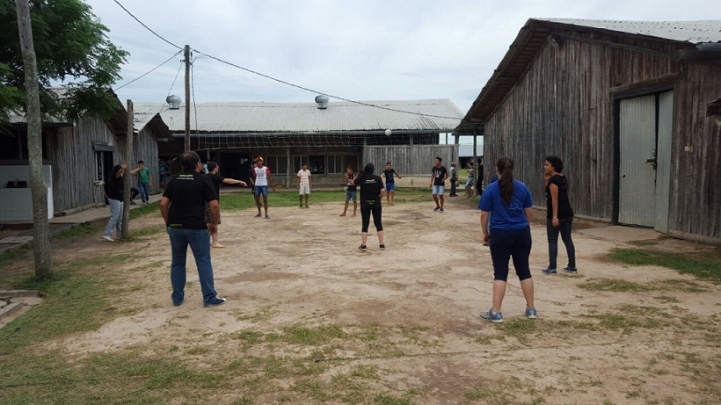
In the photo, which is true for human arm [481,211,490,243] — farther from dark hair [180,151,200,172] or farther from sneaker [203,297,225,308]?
dark hair [180,151,200,172]

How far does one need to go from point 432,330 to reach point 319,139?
25.3m

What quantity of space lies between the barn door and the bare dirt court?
8.95 feet

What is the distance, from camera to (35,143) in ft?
23.9

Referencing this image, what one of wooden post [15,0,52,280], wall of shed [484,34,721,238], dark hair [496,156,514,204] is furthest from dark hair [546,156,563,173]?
wooden post [15,0,52,280]

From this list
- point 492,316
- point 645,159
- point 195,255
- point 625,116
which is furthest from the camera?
point 625,116

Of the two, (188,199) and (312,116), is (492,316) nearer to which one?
(188,199)

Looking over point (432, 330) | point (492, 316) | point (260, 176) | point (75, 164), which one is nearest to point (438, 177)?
point (260, 176)

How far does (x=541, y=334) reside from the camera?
4.77 m

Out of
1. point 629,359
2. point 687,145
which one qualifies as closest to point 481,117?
point 687,145

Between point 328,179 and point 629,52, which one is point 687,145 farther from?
point 328,179

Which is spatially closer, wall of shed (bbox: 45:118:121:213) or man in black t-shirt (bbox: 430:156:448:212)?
man in black t-shirt (bbox: 430:156:448:212)

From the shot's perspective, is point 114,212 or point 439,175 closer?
point 114,212

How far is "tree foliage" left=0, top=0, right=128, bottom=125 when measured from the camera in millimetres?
9766

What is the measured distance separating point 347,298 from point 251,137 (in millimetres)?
24485
